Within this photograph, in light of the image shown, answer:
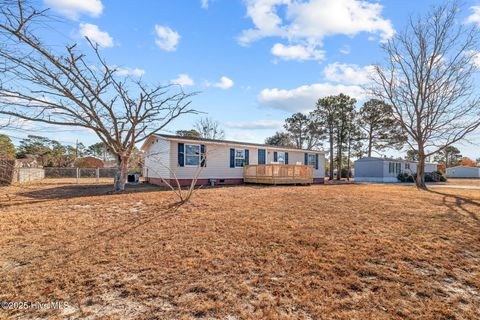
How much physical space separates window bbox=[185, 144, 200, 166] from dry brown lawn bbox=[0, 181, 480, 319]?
7.45 metres

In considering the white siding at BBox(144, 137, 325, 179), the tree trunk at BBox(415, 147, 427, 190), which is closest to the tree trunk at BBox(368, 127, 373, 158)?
the tree trunk at BBox(415, 147, 427, 190)

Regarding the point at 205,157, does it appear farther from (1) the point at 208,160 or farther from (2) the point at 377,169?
(2) the point at 377,169

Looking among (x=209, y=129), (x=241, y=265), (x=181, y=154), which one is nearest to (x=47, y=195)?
(x=181, y=154)

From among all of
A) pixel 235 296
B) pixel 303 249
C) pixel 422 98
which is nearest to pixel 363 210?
pixel 303 249

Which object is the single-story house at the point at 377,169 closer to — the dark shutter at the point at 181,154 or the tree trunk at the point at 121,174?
the dark shutter at the point at 181,154

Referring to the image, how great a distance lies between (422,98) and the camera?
15555 mm

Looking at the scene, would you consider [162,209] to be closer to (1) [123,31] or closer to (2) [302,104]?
(1) [123,31]

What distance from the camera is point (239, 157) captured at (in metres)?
15.7

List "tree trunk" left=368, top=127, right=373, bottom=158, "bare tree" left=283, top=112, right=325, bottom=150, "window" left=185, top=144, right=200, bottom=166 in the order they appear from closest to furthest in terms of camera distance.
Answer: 1. "window" left=185, top=144, right=200, bottom=166
2. "tree trunk" left=368, top=127, right=373, bottom=158
3. "bare tree" left=283, top=112, right=325, bottom=150

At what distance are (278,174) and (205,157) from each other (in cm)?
434

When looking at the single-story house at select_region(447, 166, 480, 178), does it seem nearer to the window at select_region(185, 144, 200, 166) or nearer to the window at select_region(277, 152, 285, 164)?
the window at select_region(277, 152, 285, 164)

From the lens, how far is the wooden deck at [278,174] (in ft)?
46.1

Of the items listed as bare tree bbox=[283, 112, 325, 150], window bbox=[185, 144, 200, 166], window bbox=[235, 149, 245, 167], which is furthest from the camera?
bare tree bbox=[283, 112, 325, 150]

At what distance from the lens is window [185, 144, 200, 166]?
13641 millimetres
